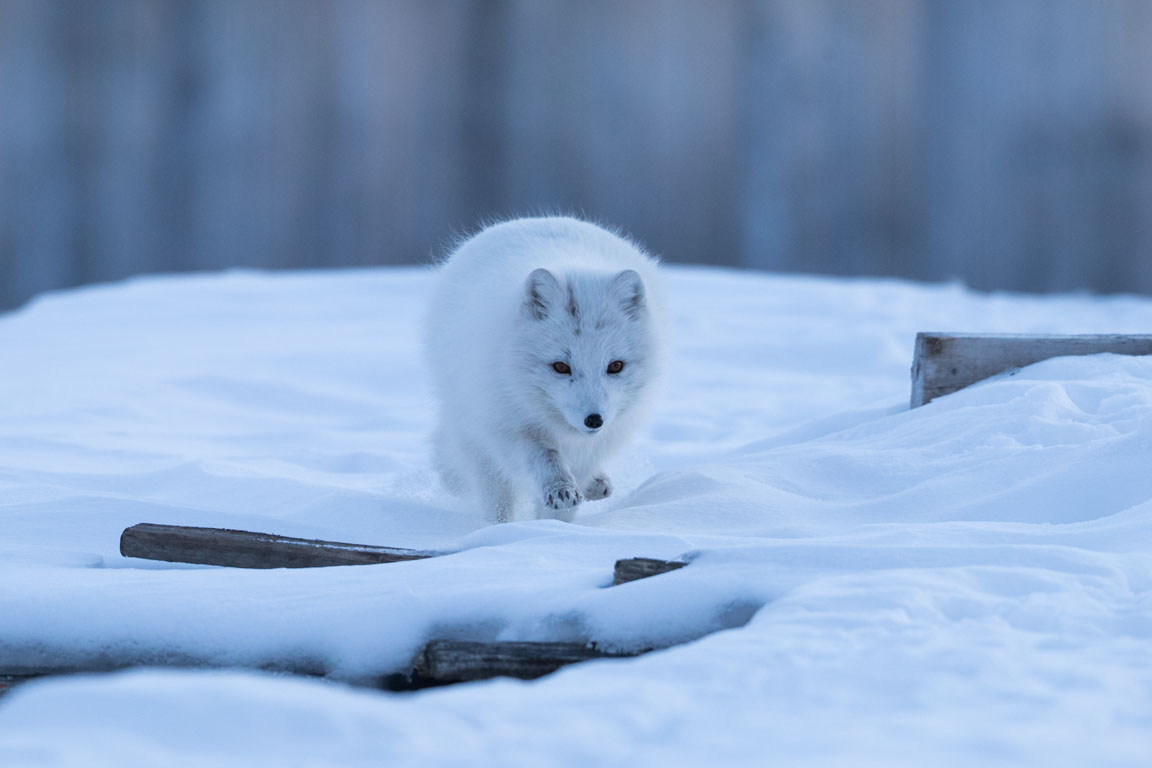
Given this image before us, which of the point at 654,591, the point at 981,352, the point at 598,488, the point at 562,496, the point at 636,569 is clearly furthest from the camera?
the point at 981,352

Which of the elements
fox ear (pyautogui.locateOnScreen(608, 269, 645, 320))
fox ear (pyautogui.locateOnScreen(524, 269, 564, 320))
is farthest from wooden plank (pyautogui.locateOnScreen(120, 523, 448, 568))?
fox ear (pyautogui.locateOnScreen(608, 269, 645, 320))

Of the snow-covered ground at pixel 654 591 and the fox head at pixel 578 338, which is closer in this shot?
the snow-covered ground at pixel 654 591

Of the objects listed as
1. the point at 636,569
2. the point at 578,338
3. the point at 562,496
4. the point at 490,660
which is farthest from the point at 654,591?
the point at 578,338

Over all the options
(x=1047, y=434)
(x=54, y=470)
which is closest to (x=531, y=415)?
(x=1047, y=434)

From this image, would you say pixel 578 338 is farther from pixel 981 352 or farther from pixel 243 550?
pixel 981 352

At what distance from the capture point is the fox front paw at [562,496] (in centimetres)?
388

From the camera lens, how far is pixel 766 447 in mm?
4930

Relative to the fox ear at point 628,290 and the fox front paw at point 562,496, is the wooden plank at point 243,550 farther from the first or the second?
the fox ear at point 628,290

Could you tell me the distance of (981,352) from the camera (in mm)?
4570

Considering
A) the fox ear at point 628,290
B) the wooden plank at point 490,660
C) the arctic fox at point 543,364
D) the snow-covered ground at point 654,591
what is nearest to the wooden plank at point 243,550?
the snow-covered ground at point 654,591

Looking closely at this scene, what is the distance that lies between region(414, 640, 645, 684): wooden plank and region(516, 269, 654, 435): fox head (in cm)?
141

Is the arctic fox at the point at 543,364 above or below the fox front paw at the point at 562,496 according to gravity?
above

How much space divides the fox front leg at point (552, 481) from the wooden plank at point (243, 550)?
797mm

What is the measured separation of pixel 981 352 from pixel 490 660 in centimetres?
281
